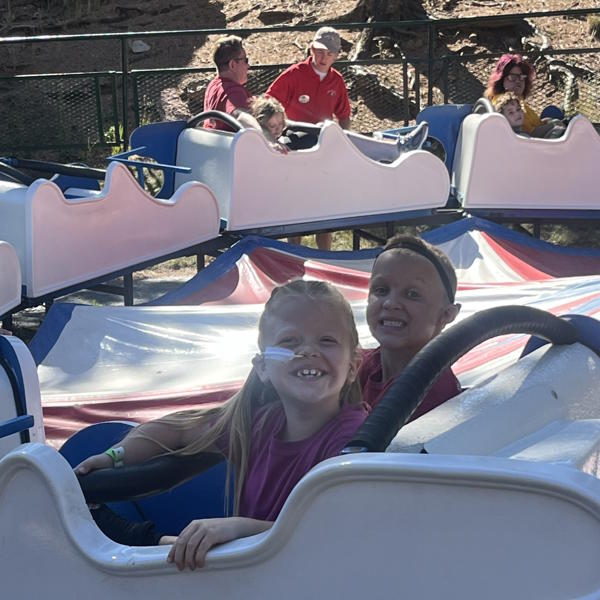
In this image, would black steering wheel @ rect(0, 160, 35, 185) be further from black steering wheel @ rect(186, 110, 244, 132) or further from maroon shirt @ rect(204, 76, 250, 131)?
maroon shirt @ rect(204, 76, 250, 131)

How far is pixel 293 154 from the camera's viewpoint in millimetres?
6102

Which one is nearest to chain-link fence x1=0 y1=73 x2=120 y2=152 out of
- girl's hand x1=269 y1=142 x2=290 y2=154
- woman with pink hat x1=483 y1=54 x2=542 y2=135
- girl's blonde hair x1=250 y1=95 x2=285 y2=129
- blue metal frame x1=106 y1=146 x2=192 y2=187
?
blue metal frame x1=106 y1=146 x2=192 y2=187

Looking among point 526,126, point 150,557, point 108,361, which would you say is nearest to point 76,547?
point 150,557

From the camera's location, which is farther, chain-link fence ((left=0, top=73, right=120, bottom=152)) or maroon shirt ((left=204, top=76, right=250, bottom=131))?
chain-link fence ((left=0, top=73, right=120, bottom=152))

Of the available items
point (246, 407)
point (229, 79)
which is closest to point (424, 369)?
point (246, 407)

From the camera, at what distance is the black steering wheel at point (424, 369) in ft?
4.78

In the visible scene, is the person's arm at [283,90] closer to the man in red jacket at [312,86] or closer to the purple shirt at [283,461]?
the man in red jacket at [312,86]

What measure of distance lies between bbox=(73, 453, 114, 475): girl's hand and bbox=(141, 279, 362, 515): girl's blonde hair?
0.13 meters

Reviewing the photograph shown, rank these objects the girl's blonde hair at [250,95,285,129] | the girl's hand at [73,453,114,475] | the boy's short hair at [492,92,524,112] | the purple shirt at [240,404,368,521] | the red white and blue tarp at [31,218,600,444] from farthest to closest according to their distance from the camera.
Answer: the boy's short hair at [492,92,524,112]
the girl's blonde hair at [250,95,285,129]
the red white and blue tarp at [31,218,600,444]
the girl's hand at [73,453,114,475]
the purple shirt at [240,404,368,521]

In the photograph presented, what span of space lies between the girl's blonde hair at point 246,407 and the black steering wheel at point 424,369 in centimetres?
36

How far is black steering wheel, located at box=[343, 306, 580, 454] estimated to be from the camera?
1.46 metres

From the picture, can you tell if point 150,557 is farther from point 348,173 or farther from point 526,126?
point 526,126

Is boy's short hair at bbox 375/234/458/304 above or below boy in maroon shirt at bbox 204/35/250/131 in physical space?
below

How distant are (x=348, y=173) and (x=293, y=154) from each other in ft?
1.38
